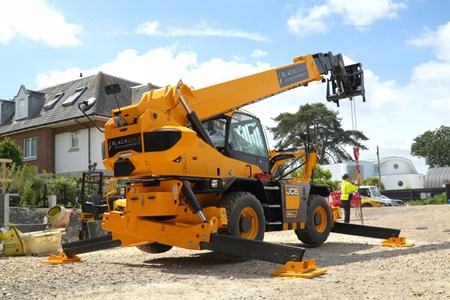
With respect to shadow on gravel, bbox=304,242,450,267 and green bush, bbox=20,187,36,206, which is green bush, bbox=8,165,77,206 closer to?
green bush, bbox=20,187,36,206

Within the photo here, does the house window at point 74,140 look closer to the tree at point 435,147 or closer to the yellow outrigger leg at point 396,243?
the yellow outrigger leg at point 396,243

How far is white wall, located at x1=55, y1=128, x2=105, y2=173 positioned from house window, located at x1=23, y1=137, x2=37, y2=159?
5.95 ft

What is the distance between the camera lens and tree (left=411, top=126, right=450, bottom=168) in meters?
88.0

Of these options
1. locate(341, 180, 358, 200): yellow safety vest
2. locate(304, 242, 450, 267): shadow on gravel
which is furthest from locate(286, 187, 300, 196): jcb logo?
locate(341, 180, 358, 200): yellow safety vest

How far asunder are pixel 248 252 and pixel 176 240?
4.48 feet

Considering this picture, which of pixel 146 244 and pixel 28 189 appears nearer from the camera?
pixel 146 244

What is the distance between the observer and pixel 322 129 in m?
61.0

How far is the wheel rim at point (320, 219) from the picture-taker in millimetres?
12128

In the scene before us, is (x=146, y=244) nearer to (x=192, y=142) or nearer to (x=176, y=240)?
(x=176, y=240)

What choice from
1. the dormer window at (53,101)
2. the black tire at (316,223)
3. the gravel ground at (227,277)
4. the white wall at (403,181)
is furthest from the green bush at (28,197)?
the white wall at (403,181)

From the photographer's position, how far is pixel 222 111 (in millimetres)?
10031

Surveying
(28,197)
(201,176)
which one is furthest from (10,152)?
(201,176)

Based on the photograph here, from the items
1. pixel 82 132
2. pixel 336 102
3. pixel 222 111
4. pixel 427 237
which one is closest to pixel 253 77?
pixel 222 111

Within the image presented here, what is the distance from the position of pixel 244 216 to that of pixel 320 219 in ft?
11.4
